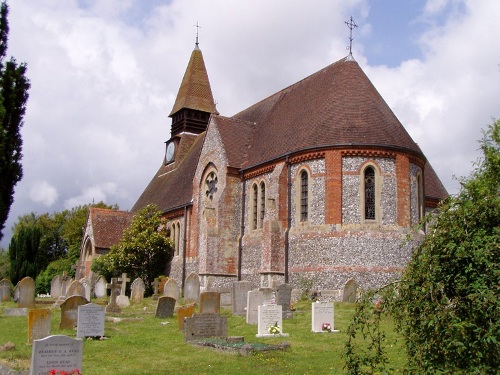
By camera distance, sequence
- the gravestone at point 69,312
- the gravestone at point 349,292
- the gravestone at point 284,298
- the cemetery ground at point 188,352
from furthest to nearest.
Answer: the gravestone at point 349,292 → the gravestone at point 284,298 → the gravestone at point 69,312 → the cemetery ground at point 188,352

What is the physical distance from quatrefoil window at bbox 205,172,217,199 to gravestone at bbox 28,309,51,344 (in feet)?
59.6

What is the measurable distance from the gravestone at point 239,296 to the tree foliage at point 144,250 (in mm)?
16159

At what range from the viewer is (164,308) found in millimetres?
20422

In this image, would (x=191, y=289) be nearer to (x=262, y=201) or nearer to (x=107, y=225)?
(x=262, y=201)

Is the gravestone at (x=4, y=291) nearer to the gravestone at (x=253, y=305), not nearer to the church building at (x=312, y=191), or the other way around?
the church building at (x=312, y=191)

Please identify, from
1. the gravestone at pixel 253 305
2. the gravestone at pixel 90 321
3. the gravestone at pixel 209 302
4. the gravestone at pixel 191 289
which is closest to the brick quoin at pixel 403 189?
the gravestone at pixel 253 305

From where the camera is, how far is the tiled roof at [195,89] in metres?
46.6

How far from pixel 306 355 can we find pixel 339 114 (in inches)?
644

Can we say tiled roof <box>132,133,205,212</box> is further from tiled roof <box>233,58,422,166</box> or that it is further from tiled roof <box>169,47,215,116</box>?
tiled roof <box>233,58,422,166</box>

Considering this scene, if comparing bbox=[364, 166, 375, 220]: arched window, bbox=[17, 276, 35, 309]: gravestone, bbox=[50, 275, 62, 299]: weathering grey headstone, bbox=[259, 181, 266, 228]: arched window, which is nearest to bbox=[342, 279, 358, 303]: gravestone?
bbox=[364, 166, 375, 220]: arched window

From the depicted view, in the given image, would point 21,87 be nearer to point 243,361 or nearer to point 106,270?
point 243,361

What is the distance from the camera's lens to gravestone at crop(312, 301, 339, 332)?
16.0m

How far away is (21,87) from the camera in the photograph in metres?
17.6

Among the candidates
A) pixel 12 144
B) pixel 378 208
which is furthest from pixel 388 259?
pixel 12 144
